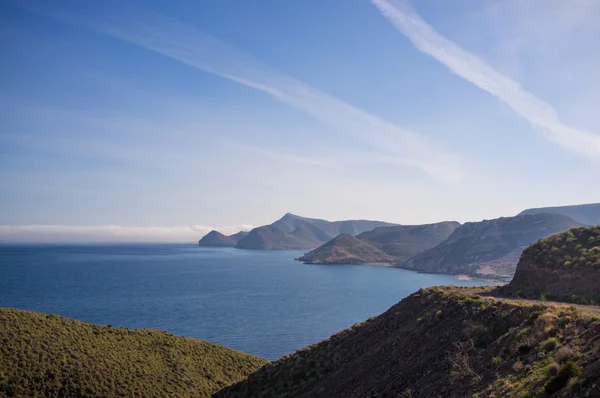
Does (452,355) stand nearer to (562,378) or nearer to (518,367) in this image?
(518,367)

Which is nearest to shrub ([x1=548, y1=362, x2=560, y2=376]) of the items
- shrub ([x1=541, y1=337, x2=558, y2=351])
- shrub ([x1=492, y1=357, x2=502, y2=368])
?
shrub ([x1=541, y1=337, x2=558, y2=351])

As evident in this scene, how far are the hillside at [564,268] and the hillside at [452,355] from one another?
4367 millimetres

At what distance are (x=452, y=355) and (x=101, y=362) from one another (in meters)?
37.4

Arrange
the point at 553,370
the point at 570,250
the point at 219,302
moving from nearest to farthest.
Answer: the point at 553,370 → the point at 570,250 → the point at 219,302

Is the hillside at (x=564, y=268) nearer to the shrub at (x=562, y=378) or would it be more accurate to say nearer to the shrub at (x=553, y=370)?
the shrub at (x=553, y=370)

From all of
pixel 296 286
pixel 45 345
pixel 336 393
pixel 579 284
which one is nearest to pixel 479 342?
pixel 336 393

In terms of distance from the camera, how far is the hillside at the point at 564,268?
25.0 metres

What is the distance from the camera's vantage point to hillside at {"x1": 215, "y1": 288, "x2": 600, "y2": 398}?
1288 cm

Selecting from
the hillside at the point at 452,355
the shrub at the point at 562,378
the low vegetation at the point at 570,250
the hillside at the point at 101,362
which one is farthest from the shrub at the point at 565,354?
the hillside at the point at 101,362

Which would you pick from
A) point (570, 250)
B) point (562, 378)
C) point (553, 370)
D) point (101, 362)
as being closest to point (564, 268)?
point (570, 250)

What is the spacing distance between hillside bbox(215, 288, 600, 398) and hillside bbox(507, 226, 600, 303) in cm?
437

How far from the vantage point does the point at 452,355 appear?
63.1 feet

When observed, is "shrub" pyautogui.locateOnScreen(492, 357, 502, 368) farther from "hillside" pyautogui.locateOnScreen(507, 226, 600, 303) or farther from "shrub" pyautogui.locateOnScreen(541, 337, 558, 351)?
"hillside" pyautogui.locateOnScreen(507, 226, 600, 303)

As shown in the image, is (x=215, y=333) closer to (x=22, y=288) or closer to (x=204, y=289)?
(x=204, y=289)
